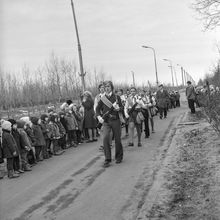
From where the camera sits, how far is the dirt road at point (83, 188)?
20.5 feet

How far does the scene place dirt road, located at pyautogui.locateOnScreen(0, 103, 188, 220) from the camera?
625cm

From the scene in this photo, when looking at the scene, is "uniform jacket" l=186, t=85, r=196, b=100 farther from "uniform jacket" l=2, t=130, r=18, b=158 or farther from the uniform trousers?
"uniform jacket" l=2, t=130, r=18, b=158

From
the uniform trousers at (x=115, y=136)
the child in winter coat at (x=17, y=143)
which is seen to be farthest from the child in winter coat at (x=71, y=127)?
the uniform trousers at (x=115, y=136)

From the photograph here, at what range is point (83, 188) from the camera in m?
7.72

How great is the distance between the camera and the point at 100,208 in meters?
6.31

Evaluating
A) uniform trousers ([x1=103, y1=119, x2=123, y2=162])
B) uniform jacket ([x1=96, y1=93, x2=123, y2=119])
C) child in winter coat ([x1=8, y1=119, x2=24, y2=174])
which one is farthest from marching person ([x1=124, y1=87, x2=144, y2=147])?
child in winter coat ([x1=8, y1=119, x2=24, y2=174])

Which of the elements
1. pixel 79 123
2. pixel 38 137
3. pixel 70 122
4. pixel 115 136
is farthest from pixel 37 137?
pixel 79 123

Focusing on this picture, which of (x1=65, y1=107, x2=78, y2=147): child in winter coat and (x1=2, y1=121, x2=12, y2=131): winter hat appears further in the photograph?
(x1=65, y1=107, x2=78, y2=147): child in winter coat

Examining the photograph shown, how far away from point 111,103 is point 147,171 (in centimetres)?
221

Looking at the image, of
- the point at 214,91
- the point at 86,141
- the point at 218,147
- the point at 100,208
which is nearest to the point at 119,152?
the point at 218,147

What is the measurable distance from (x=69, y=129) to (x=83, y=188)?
7.06m

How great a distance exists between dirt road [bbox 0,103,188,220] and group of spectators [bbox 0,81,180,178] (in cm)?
52

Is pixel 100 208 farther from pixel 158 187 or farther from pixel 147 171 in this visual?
pixel 147 171

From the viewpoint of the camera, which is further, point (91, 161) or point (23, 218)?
point (91, 161)
